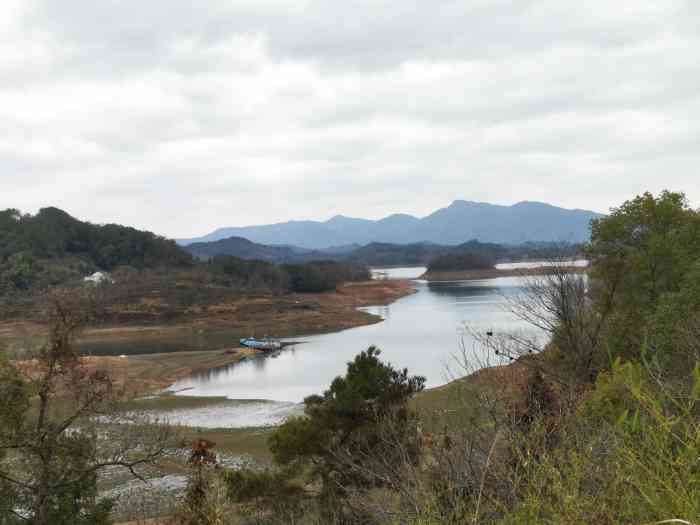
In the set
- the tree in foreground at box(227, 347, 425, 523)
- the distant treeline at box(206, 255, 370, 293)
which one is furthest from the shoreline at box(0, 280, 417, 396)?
the tree in foreground at box(227, 347, 425, 523)

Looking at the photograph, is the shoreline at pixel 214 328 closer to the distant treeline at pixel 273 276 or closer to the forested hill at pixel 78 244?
the distant treeline at pixel 273 276

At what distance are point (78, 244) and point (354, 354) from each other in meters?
83.3

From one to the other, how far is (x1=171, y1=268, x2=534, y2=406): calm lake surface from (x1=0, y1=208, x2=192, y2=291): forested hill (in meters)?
51.8

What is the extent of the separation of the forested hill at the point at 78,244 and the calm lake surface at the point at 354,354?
51.8 metres

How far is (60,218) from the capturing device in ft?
393

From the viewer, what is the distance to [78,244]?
372 ft

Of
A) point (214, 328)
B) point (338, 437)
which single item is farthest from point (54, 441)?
point (214, 328)

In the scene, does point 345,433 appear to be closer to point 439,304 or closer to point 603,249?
point 603,249

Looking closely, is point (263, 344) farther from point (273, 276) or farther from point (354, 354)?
point (273, 276)

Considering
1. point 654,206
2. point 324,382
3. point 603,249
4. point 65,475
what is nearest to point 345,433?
point 65,475

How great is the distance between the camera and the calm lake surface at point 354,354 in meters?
37.8

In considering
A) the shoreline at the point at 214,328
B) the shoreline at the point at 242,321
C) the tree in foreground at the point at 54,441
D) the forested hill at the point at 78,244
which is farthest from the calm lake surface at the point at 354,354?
the forested hill at the point at 78,244

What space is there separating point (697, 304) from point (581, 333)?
327 cm

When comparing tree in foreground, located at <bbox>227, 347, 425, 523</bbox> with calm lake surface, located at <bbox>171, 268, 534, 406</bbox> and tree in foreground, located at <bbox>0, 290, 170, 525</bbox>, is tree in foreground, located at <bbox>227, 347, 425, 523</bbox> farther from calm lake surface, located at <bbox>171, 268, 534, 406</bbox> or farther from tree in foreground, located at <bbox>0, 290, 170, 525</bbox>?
calm lake surface, located at <bbox>171, 268, 534, 406</bbox>
